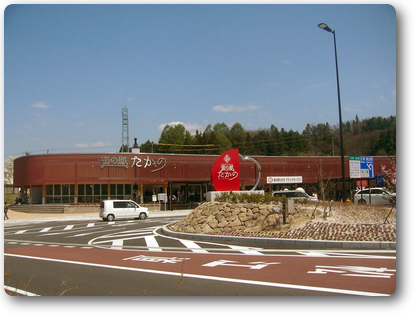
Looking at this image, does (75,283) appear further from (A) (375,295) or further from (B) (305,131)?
(B) (305,131)

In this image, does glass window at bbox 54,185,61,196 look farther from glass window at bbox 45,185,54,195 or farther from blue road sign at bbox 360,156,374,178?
blue road sign at bbox 360,156,374,178

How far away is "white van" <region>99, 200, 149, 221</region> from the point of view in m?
29.0

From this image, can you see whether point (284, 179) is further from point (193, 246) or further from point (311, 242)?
point (311, 242)

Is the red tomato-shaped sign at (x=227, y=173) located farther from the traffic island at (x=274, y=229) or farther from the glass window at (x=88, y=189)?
the glass window at (x=88, y=189)

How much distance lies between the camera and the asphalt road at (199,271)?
6836 millimetres

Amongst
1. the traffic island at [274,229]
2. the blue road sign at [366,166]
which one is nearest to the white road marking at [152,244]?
the traffic island at [274,229]

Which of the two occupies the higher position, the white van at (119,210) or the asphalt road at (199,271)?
the asphalt road at (199,271)

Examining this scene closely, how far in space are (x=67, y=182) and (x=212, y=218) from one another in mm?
31404

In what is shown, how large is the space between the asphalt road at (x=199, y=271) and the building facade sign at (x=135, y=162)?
30.8 meters

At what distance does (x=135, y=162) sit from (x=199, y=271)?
3689 cm

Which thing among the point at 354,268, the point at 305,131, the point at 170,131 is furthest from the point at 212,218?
the point at 305,131

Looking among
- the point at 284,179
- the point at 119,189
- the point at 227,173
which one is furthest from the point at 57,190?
the point at 227,173

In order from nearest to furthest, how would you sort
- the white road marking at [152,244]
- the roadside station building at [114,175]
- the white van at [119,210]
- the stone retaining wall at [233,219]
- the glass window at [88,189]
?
the white road marking at [152,244] → the stone retaining wall at [233,219] → the white van at [119,210] → the roadside station building at [114,175] → the glass window at [88,189]
